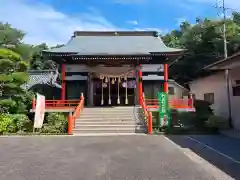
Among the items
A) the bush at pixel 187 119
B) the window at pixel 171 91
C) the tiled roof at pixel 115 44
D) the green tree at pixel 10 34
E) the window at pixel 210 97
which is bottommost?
the bush at pixel 187 119

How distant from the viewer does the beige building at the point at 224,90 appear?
15945 mm

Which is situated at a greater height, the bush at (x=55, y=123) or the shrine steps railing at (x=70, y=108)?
the shrine steps railing at (x=70, y=108)

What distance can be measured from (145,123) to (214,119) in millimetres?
3667

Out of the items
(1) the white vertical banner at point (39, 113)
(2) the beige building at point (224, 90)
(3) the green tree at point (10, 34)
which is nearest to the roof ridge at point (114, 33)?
(2) the beige building at point (224, 90)

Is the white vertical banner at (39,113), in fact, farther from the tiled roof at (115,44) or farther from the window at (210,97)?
the window at (210,97)

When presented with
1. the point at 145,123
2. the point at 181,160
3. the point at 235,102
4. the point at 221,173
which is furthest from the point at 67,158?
the point at 235,102

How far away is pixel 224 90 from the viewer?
1805 cm

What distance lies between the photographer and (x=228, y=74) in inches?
676

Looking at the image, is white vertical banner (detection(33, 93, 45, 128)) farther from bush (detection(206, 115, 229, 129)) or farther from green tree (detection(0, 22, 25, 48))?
green tree (detection(0, 22, 25, 48))

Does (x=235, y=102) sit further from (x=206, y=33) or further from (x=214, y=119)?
(x=206, y=33)

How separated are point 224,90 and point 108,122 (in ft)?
26.3

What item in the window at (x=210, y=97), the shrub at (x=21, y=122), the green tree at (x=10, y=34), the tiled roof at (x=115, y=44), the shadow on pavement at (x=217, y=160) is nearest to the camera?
the shadow on pavement at (x=217, y=160)

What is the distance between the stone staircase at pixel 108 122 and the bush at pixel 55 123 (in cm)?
76

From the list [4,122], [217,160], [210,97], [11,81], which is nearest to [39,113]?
[4,122]
